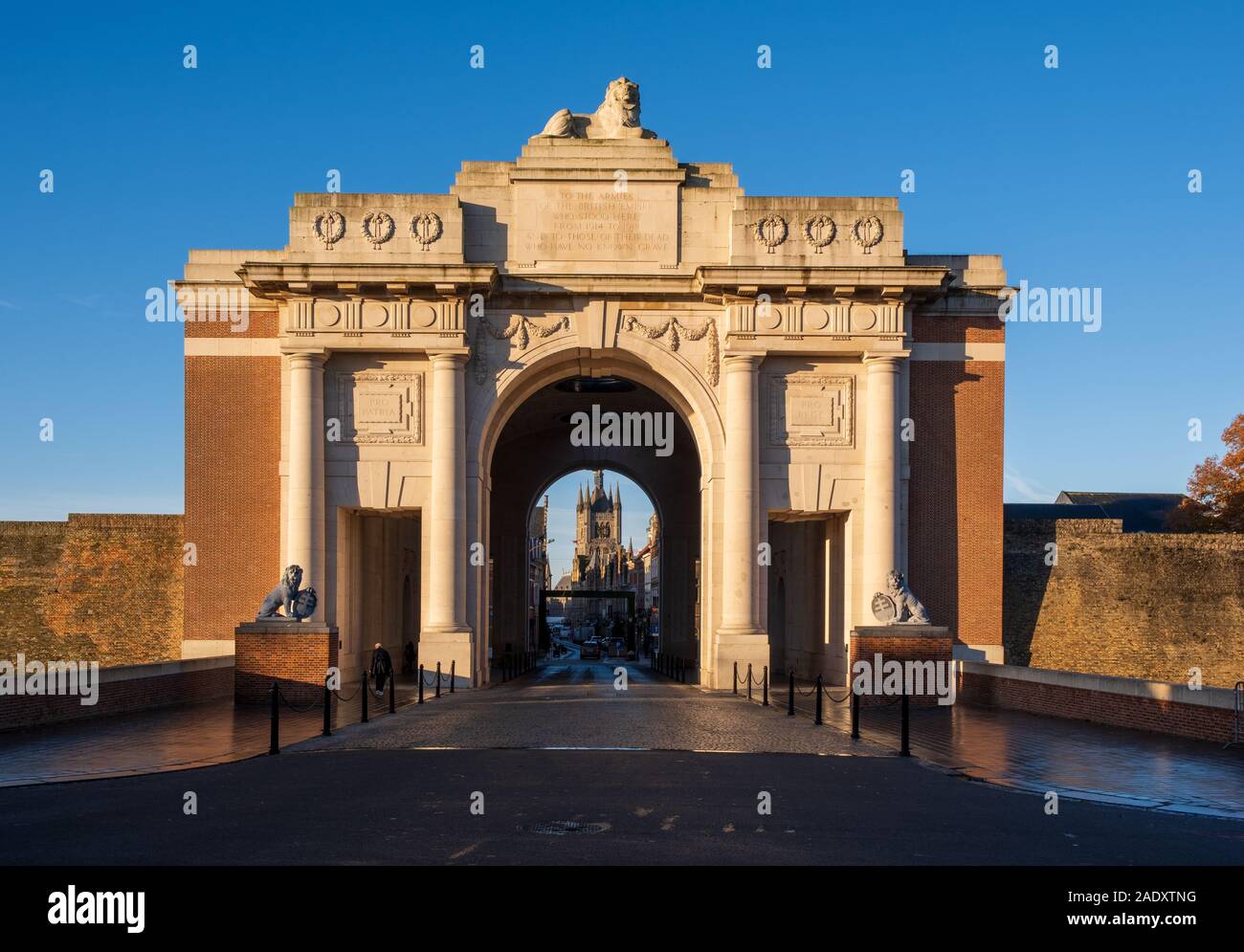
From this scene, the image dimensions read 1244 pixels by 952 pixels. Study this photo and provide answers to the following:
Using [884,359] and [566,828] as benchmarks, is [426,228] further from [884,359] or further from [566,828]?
[566,828]

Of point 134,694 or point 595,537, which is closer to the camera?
point 134,694

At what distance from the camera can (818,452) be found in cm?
3256

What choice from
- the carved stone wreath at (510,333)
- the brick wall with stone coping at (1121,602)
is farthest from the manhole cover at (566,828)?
the brick wall with stone coping at (1121,602)

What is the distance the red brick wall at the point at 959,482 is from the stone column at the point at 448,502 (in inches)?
493

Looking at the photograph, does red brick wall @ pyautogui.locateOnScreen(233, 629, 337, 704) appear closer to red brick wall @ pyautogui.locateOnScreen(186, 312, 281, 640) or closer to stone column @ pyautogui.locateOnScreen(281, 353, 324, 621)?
stone column @ pyautogui.locateOnScreen(281, 353, 324, 621)

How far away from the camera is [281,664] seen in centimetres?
2444

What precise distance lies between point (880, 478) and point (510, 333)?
35.4 ft

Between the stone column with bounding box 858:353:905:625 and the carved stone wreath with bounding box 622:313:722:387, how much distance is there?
13.5 feet

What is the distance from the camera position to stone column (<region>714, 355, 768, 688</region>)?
31594mm

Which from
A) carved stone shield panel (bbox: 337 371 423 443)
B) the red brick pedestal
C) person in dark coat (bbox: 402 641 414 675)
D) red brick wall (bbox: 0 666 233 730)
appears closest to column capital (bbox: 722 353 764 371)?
carved stone shield panel (bbox: 337 371 423 443)

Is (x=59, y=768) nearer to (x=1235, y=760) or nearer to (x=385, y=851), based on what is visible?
(x=385, y=851)

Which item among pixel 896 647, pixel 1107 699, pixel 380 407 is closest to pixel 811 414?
pixel 896 647
